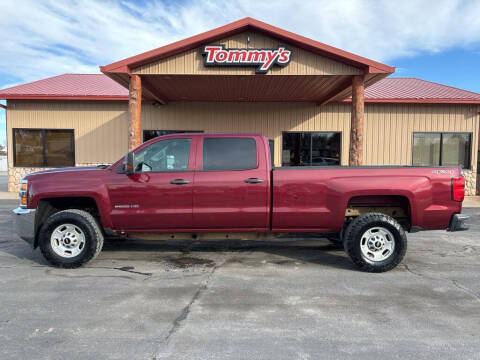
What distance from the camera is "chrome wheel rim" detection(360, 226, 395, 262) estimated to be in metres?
4.72

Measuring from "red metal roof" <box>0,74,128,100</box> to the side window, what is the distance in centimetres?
917

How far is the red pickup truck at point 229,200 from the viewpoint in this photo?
470cm

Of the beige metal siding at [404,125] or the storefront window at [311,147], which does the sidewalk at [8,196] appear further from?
the beige metal siding at [404,125]

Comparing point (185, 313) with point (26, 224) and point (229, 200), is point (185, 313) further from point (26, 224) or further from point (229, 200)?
point (26, 224)

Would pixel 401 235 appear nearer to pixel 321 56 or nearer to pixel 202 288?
pixel 202 288

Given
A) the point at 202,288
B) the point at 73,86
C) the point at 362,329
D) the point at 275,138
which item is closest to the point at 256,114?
the point at 275,138

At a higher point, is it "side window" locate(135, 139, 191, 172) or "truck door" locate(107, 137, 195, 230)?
"side window" locate(135, 139, 191, 172)

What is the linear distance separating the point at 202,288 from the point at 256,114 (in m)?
10.6

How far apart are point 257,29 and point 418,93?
8.42 meters

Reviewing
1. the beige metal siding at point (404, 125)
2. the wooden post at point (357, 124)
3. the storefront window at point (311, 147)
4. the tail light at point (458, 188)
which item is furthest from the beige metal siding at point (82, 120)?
the tail light at point (458, 188)

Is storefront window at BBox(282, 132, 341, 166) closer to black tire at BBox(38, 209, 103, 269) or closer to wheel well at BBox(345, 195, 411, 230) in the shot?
wheel well at BBox(345, 195, 411, 230)

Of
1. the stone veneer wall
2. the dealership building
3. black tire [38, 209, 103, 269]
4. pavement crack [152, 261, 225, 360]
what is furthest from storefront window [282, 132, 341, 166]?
the stone veneer wall

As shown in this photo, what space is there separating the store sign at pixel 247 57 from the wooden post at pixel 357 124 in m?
2.10

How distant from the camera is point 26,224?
4.75 metres
